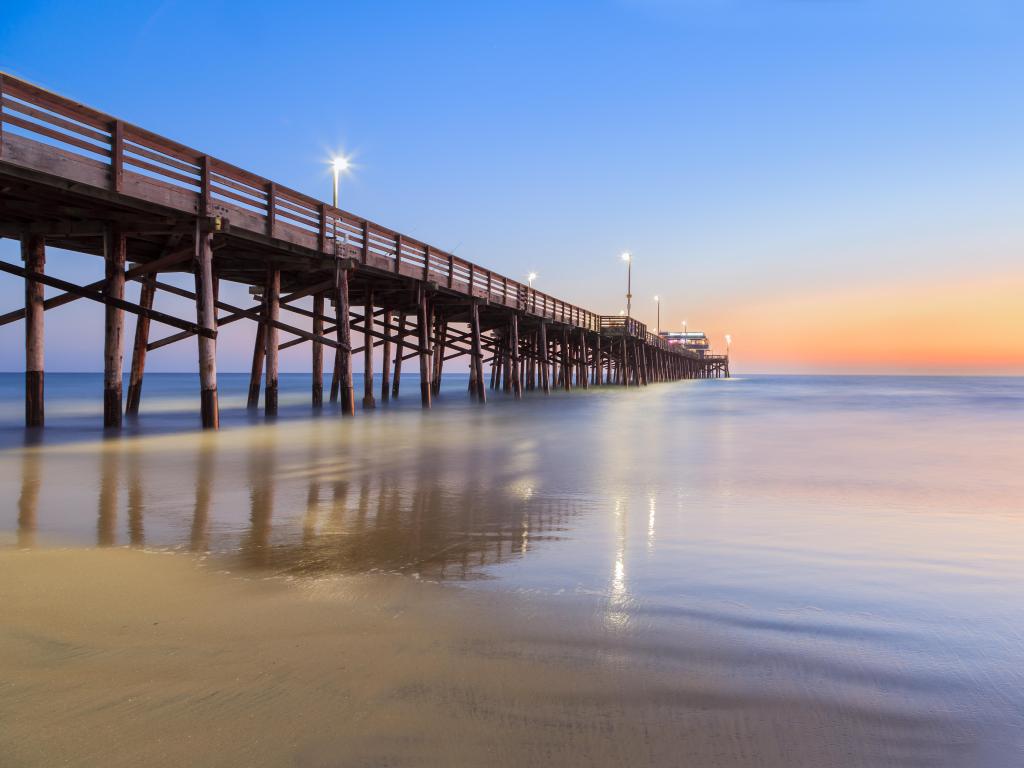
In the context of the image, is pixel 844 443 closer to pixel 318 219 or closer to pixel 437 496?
pixel 437 496

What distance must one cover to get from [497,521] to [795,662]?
3.15 metres

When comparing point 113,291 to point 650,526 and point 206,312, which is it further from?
point 650,526

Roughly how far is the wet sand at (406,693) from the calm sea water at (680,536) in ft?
0.14

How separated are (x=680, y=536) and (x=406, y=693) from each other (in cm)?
324

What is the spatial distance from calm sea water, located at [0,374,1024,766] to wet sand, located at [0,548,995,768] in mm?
44

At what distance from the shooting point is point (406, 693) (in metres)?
2.40

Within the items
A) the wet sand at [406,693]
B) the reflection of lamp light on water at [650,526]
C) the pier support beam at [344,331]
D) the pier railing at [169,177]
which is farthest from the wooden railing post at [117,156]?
the reflection of lamp light on water at [650,526]

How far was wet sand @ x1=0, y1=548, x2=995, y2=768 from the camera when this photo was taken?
6.75 feet

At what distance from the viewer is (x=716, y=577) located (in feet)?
13.1

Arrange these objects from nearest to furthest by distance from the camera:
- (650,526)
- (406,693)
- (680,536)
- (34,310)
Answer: (406,693), (680,536), (650,526), (34,310)

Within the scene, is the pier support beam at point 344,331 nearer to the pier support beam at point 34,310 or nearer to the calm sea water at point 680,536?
the pier support beam at point 34,310

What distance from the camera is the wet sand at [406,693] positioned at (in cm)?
206

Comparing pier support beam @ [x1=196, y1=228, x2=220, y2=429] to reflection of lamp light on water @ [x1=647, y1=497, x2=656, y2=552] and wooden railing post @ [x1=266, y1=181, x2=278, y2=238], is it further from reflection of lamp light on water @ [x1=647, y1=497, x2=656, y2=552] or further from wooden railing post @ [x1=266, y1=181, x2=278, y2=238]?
reflection of lamp light on water @ [x1=647, y1=497, x2=656, y2=552]

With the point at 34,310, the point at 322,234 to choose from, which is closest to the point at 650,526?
the point at 34,310
